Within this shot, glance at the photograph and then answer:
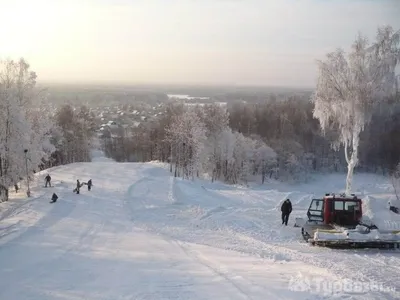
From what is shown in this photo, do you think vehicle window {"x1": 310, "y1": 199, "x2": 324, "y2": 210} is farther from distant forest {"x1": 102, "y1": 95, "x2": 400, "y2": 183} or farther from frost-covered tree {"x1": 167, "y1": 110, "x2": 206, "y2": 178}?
frost-covered tree {"x1": 167, "y1": 110, "x2": 206, "y2": 178}

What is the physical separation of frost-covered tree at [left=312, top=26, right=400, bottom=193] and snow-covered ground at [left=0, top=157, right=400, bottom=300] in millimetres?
6269

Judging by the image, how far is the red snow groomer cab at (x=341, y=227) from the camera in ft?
54.2

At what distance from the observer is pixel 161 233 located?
826 inches

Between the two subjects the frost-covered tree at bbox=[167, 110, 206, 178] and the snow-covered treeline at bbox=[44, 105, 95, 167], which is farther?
the snow-covered treeline at bbox=[44, 105, 95, 167]

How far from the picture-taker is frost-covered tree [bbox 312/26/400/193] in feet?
97.5

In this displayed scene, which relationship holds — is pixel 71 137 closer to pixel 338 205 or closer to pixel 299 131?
pixel 299 131

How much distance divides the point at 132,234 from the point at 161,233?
1422 mm

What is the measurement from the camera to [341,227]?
19.2 meters

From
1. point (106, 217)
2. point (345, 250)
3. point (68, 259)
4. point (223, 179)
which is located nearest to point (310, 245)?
point (345, 250)

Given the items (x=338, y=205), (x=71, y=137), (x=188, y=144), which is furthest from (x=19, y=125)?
(x=71, y=137)

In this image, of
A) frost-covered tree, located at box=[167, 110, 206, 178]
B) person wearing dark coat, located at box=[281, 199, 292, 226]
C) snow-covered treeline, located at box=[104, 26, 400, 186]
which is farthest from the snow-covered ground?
frost-covered tree, located at box=[167, 110, 206, 178]

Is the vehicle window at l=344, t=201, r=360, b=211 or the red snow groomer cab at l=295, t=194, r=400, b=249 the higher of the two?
the vehicle window at l=344, t=201, r=360, b=211

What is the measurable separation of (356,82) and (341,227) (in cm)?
1454

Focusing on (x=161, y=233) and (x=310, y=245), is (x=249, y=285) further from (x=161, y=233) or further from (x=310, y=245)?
(x=161, y=233)
